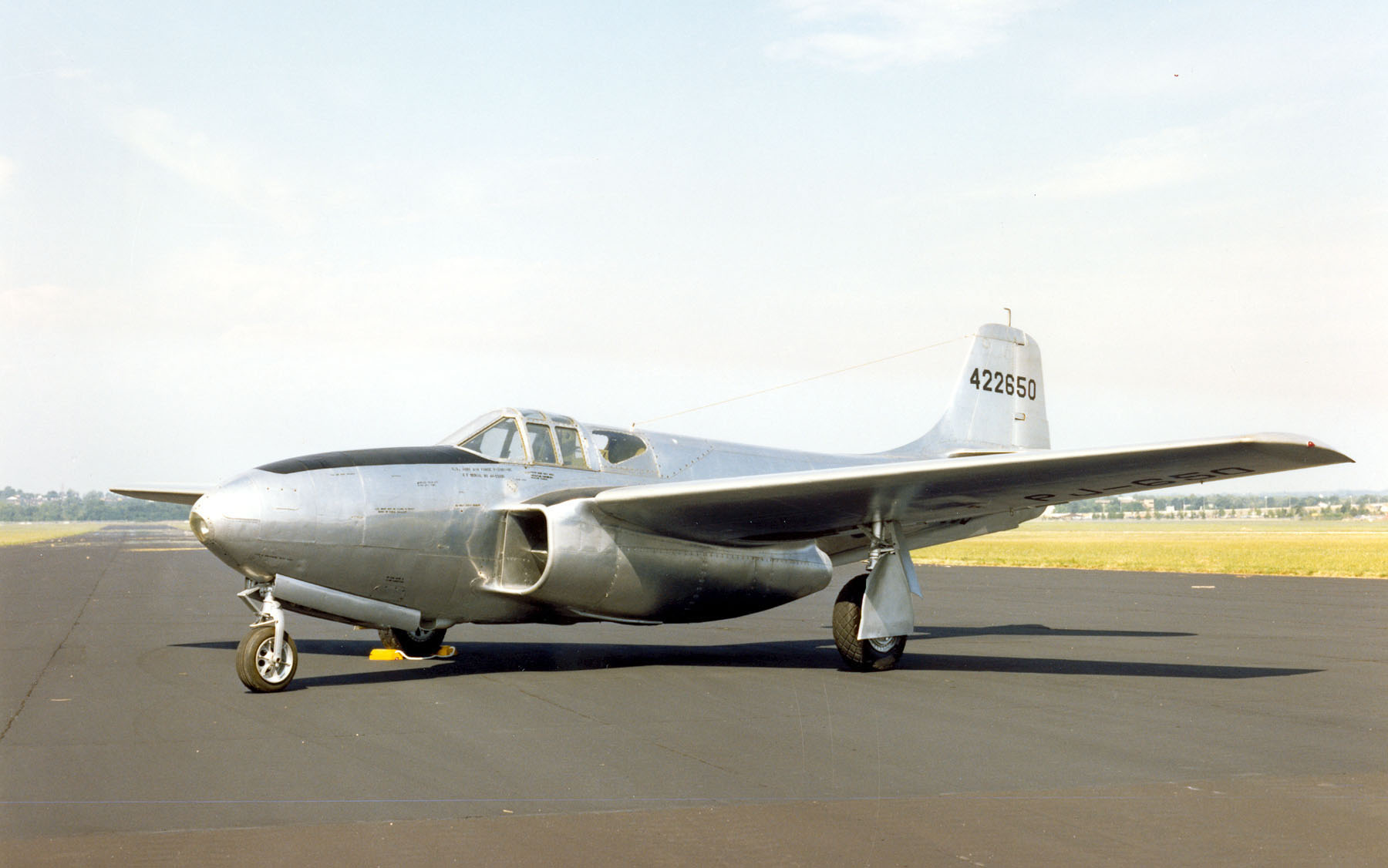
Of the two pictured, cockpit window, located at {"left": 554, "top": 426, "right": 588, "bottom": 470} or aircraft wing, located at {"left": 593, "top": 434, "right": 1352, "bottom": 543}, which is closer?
aircraft wing, located at {"left": 593, "top": 434, "right": 1352, "bottom": 543}

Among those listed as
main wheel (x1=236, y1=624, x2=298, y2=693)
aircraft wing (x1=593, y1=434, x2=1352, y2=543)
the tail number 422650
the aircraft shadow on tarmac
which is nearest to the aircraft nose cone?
main wheel (x1=236, y1=624, x2=298, y2=693)

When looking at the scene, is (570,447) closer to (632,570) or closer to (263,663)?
(632,570)

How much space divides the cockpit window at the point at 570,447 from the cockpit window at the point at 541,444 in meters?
0.10

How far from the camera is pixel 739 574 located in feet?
43.6

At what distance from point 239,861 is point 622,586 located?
720cm

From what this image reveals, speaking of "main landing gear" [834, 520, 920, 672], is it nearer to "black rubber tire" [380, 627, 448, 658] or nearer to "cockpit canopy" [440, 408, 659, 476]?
"cockpit canopy" [440, 408, 659, 476]

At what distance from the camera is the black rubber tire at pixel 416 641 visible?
1311cm

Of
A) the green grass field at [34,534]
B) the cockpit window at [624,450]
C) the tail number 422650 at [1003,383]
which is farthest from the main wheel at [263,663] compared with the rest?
the green grass field at [34,534]

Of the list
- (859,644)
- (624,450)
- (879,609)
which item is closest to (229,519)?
(624,450)

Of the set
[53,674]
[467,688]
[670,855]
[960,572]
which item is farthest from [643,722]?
[960,572]

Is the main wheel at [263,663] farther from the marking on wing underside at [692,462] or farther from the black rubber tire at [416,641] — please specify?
the marking on wing underside at [692,462]

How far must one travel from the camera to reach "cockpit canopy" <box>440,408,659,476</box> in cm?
1241

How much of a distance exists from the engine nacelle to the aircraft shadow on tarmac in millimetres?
755

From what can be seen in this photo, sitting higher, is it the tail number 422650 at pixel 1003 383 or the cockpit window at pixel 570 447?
the tail number 422650 at pixel 1003 383
